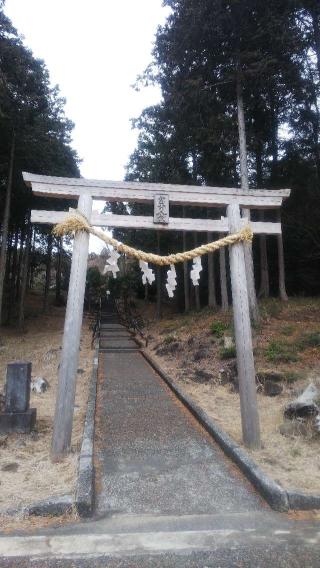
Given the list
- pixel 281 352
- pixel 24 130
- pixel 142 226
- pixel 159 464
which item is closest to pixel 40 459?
pixel 159 464

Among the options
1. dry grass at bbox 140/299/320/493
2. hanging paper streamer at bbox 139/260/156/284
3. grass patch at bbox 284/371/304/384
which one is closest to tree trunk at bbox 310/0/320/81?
dry grass at bbox 140/299/320/493

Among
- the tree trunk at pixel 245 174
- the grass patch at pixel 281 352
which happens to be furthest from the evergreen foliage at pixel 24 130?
the grass patch at pixel 281 352

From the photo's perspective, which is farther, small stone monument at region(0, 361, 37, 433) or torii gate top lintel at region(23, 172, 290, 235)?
small stone monument at region(0, 361, 37, 433)

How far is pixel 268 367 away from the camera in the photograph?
337 inches

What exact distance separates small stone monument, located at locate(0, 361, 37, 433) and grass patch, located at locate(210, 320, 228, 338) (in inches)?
284

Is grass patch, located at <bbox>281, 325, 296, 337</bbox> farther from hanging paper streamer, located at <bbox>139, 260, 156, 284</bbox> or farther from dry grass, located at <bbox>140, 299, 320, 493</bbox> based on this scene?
hanging paper streamer, located at <bbox>139, 260, 156, 284</bbox>

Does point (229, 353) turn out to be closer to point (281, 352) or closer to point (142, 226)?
point (281, 352)

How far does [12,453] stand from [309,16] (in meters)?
15.0

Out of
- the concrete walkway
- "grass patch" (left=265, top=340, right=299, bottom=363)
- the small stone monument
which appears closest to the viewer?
the concrete walkway

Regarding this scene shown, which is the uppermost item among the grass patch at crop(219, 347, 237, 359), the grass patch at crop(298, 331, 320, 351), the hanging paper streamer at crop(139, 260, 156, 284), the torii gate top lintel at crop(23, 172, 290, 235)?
the torii gate top lintel at crop(23, 172, 290, 235)

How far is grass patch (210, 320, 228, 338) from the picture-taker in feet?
38.7

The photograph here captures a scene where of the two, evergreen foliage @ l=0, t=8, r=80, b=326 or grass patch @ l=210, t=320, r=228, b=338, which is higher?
evergreen foliage @ l=0, t=8, r=80, b=326

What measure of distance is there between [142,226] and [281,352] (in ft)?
19.6

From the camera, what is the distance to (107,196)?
490 cm
